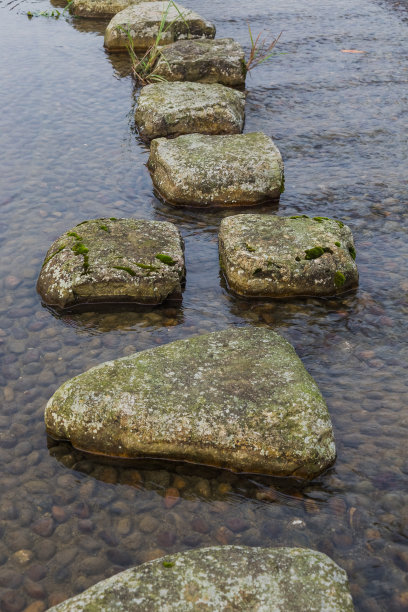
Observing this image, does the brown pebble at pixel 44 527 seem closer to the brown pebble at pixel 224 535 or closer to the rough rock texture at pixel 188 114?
the brown pebble at pixel 224 535

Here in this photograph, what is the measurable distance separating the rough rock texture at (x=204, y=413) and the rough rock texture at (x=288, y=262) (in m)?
1.47

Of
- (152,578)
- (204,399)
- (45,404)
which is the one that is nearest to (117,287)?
(45,404)

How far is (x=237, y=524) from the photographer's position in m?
4.07

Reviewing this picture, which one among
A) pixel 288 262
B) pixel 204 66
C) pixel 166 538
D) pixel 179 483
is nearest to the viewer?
pixel 166 538

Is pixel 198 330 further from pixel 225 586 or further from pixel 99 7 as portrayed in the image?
pixel 99 7

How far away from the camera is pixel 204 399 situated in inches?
179

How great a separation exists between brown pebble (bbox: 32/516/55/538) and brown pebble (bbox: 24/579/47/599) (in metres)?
0.33

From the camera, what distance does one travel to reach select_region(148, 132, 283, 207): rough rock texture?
25.8 feet

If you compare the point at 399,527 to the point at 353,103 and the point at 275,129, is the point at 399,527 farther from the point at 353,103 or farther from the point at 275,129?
the point at 353,103

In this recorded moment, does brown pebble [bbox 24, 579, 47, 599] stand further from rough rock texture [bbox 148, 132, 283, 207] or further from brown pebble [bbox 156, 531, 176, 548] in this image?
rough rock texture [bbox 148, 132, 283, 207]

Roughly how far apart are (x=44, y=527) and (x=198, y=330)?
96.8 inches

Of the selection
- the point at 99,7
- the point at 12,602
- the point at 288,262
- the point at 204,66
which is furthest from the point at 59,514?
the point at 99,7

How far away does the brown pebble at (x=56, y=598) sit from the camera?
3.61 m

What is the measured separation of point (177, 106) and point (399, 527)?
737cm
